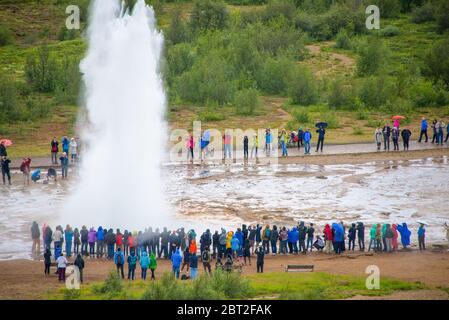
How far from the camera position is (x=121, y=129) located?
3278cm

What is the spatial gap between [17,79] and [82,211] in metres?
28.1

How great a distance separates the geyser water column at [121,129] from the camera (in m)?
30.5

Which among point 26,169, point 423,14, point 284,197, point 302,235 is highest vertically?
point 423,14

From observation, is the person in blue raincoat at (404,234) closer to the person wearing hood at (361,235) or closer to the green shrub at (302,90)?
the person wearing hood at (361,235)

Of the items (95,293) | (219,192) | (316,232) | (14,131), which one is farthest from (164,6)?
(95,293)

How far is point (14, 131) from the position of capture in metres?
45.1

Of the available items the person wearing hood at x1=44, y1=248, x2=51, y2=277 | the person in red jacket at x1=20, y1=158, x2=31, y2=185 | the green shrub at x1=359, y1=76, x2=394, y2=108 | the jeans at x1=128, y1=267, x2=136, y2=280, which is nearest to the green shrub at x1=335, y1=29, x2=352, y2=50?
the green shrub at x1=359, y1=76, x2=394, y2=108

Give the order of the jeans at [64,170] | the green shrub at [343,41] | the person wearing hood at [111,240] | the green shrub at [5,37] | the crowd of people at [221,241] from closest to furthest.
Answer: the crowd of people at [221,241]
the person wearing hood at [111,240]
the jeans at [64,170]
the green shrub at [343,41]
the green shrub at [5,37]

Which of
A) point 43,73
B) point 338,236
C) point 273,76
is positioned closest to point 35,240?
point 338,236

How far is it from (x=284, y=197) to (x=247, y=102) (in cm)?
1721

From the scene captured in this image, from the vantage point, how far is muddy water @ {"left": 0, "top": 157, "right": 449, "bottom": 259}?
1180 inches

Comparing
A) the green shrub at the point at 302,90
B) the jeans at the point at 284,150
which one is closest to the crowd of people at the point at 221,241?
the jeans at the point at 284,150

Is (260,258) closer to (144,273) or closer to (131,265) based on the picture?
(144,273)

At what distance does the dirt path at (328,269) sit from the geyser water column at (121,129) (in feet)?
14.2
